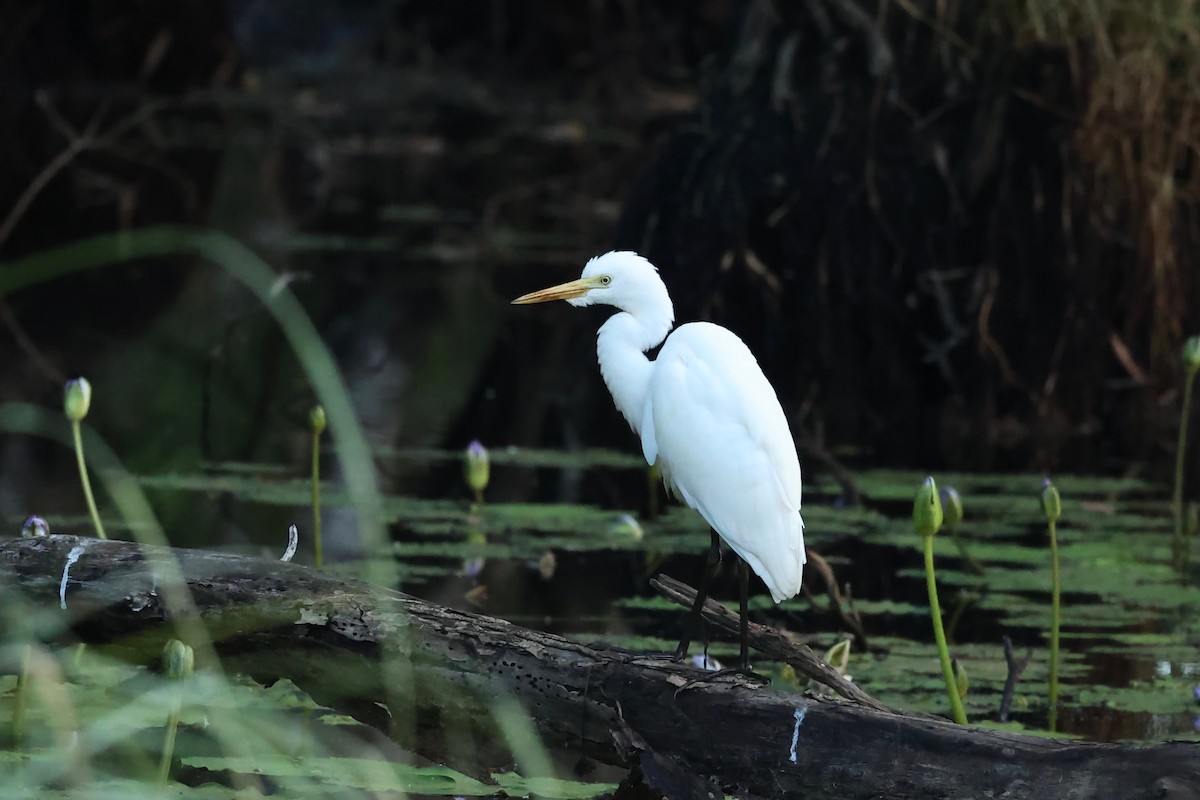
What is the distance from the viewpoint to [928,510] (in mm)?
3340

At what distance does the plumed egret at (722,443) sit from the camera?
3.38m

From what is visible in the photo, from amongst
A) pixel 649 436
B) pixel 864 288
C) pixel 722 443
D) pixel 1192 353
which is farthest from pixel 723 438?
pixel 864 288

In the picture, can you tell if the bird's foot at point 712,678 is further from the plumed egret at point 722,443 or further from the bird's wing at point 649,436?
the bird's wing at point 649,436

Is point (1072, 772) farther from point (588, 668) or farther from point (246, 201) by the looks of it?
point (246, 201)

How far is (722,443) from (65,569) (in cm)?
119

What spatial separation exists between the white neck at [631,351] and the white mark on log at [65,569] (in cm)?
108

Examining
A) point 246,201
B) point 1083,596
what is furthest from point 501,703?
point 246,201

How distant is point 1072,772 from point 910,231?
464 cm

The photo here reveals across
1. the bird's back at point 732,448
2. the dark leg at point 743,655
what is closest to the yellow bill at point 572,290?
the bird's back at point 732,448

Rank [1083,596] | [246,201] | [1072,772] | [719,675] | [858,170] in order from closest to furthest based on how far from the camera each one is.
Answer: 1. [1072,772]
2. [719,675]
3. [1083,596]
4. [858,170]
5. [246,201]

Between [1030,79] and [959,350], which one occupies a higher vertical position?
[1030,79]

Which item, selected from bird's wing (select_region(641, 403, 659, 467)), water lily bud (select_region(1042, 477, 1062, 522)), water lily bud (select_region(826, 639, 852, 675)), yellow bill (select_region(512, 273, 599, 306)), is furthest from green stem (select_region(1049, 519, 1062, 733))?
yellow bill (select_region(512, 273, 599, 306))

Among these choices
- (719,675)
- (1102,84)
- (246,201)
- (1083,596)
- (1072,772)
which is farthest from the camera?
(246,201)

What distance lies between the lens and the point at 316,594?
3201 mm
